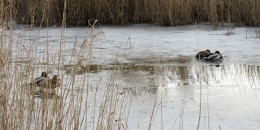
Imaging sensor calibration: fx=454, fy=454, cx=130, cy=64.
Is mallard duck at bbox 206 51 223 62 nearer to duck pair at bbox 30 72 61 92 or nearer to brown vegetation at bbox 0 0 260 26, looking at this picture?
duck pair at bbox 30 72 61 92

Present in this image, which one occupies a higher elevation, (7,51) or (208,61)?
(7,51)

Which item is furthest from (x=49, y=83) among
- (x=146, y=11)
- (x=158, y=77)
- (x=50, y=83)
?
(x=146, y=11)

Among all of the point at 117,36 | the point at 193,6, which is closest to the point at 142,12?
the point at 193,6

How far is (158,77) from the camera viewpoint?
4859mm

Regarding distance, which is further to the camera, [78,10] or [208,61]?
[78,10]

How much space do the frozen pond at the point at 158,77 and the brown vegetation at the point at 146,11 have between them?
56 centimetres

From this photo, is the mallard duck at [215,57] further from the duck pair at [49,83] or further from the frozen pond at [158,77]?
the duck pair at [49,83]

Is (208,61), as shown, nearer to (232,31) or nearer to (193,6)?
(232,31)

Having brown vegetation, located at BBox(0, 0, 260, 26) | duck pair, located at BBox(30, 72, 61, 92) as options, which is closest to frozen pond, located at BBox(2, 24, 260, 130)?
duck pair, located at BBox(30, 72, 61, 92)

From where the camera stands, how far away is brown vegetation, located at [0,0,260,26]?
33.6ft

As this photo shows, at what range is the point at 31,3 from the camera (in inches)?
427

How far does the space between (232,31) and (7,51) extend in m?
6.70

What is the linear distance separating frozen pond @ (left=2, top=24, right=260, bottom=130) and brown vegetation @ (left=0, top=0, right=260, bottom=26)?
565mm

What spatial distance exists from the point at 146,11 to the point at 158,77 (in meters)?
6.20
